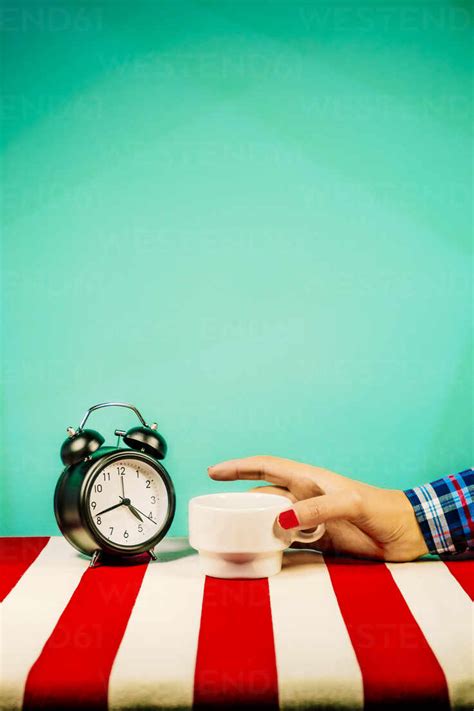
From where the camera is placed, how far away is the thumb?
3.71ft

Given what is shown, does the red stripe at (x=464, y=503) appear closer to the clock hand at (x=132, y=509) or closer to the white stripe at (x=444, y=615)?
the white stripe at (x=444, y=615)

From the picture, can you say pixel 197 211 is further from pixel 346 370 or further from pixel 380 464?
pixel 380 464

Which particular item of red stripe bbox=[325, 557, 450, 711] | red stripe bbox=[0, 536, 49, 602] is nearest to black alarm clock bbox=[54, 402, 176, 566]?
red stripe bbox=[0, 536, 49, 602]

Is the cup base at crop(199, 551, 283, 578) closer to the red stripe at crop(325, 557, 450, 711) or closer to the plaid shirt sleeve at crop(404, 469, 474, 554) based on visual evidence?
the red stripe at crop(325, 557, 450, 711)

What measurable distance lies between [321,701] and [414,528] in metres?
0.53

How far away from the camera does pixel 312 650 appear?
84 centimetres

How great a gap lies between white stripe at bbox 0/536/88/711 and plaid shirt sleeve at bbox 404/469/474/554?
612 millimetres

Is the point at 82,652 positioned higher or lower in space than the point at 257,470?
lower

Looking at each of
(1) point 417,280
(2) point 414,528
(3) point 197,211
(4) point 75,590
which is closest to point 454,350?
(1) point 417,280

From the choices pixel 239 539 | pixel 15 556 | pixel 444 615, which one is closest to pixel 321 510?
→ pixel 239 539

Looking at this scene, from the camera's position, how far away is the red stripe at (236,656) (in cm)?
78

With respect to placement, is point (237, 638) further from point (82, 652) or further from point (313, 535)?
point (313, 535)

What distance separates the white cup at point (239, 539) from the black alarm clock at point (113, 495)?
0.12m

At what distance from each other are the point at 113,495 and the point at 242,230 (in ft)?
2.20
